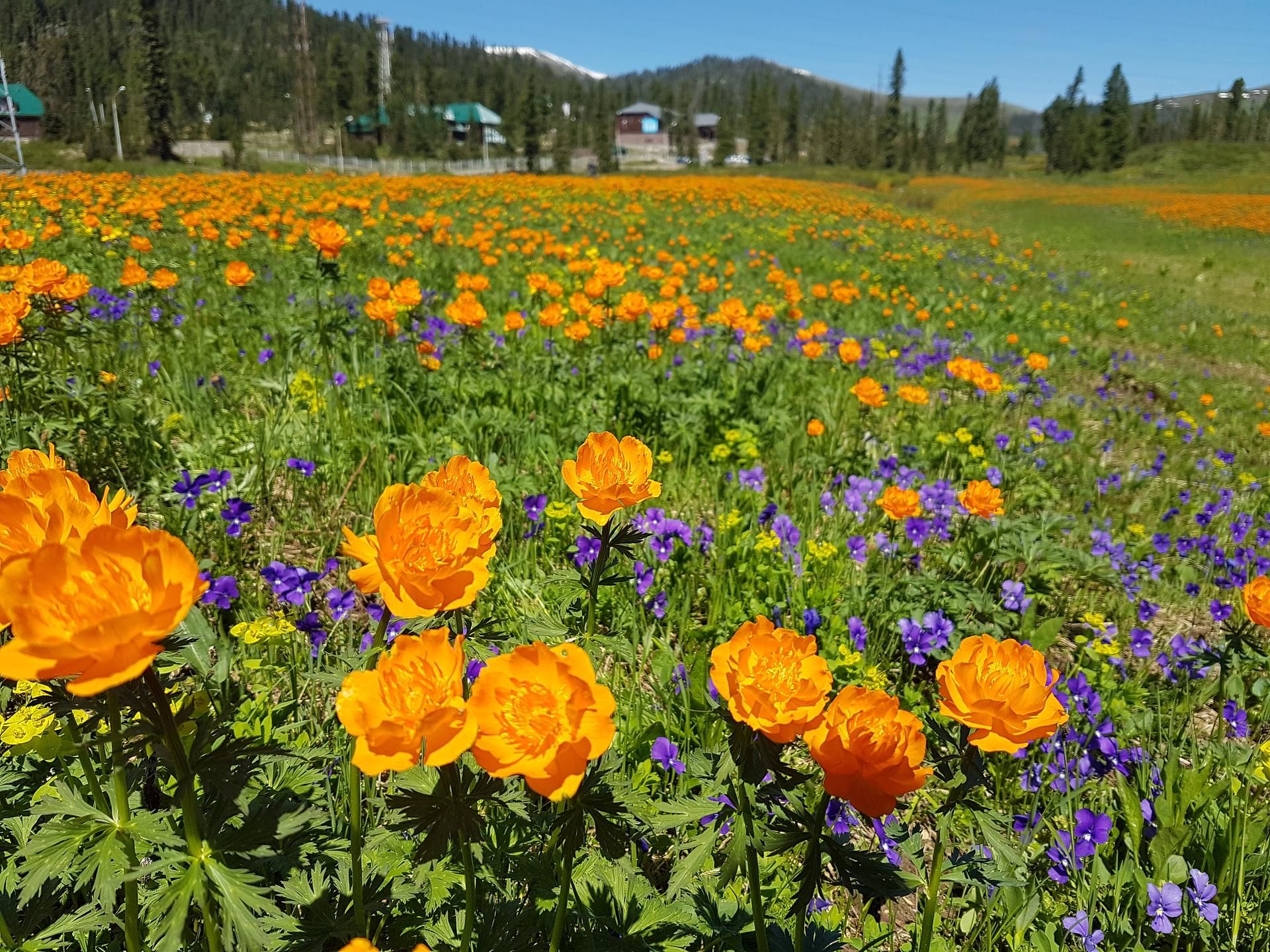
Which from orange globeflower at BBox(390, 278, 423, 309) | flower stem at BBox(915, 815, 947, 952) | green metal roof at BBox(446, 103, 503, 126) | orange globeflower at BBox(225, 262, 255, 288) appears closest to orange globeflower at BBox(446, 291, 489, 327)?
orange globeflower at BBox(390, 278, 423, 309)

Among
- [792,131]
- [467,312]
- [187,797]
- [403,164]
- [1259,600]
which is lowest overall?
[1259,600]

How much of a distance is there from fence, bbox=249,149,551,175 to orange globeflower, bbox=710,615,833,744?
131 ft

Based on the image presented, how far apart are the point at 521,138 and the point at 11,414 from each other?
2923 inches

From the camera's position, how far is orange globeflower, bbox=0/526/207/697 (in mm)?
622

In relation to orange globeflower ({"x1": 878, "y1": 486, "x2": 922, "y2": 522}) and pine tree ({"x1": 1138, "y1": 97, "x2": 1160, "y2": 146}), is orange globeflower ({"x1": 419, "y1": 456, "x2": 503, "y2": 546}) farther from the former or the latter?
pine tree ({"x1": 1138, "y1": 97, "x2": 1160, "y2": 146})

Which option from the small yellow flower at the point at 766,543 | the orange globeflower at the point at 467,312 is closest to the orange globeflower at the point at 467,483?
the small yellow flower at the point at 766,543

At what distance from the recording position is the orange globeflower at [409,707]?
69 cm

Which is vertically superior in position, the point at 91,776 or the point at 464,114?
the point at 464,114

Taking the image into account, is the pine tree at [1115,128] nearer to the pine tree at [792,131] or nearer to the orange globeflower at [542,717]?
the pine tree at [792,131]

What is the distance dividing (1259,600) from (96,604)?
2.23m

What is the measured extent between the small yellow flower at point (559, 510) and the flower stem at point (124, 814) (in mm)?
1624

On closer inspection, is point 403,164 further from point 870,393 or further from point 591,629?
point 591,629

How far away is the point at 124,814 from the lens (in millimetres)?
890

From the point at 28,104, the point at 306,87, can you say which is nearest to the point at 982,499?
the point at 306,87
